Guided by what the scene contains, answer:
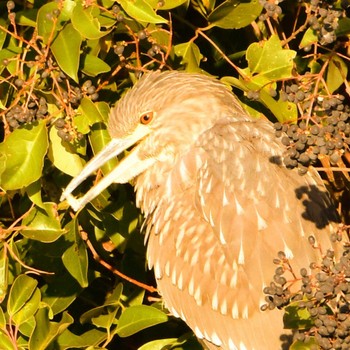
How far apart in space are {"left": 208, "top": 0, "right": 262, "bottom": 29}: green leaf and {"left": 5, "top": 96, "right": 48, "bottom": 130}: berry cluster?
741mm

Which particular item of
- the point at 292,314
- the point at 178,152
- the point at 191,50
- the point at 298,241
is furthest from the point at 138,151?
the point at 292,314

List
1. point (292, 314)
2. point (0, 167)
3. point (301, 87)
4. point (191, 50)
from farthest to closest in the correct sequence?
point (191, 50) → point (0, 167) → point (301, 87) → point (292, 314)

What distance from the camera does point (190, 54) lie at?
4117mm

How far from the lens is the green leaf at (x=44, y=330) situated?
383cm

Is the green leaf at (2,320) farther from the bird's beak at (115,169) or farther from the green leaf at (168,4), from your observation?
the green leaf at (168,4)

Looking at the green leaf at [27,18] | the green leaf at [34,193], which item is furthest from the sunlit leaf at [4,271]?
the green leaf at [27,18]

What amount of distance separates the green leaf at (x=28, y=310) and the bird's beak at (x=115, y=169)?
1.20 feet

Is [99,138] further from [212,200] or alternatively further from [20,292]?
[20,292]

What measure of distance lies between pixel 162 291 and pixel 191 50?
0.98 metres

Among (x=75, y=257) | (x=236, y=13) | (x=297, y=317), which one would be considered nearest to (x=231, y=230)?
(x=75, y=257)

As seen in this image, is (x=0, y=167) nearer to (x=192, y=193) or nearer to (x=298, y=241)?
(x=192, y=193)

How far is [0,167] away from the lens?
147 inches

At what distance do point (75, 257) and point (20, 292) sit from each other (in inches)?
9.9

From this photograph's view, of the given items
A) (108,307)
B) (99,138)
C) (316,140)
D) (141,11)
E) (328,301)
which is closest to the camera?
(328,301)
